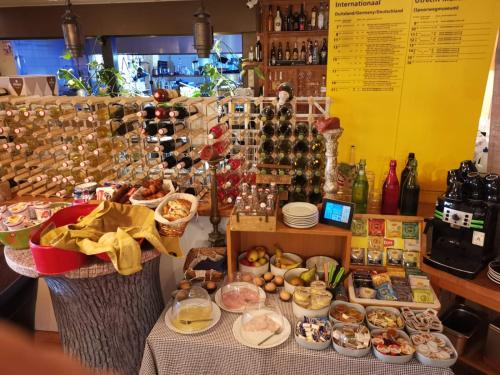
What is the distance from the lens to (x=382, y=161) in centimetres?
245

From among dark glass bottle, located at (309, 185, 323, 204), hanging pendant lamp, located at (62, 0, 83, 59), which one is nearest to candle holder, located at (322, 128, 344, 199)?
dark glass bottle, located at (309, 185, 323, 204)

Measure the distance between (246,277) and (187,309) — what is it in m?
0.41

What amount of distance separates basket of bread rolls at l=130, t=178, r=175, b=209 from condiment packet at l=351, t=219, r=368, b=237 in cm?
103

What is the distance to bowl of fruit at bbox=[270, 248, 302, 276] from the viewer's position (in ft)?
6.77

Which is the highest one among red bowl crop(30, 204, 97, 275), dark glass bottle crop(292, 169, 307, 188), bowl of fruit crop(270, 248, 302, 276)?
dark glass bottle crop(292, 169, 307, 188)

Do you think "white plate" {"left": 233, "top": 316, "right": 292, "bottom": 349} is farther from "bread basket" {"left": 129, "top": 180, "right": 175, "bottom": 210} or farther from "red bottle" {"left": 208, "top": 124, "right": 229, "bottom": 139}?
"red bottle" {"left": 208, "top": 124, "right": 229, "bottom": 139}

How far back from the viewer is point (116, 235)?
1524mm

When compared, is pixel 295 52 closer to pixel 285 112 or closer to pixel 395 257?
pixel 285 112

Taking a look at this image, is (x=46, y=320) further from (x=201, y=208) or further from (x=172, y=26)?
(x=172, y=26)

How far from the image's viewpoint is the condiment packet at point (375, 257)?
2.02 metres

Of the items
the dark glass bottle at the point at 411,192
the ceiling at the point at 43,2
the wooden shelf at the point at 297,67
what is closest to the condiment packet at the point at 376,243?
the dark glass bottle at the point at 411,192

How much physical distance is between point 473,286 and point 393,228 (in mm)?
467

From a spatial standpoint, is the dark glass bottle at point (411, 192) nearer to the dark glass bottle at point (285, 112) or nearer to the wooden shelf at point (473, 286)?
the wooden shelf at point (473, 286)

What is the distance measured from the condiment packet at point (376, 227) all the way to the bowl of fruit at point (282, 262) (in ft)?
1.45
